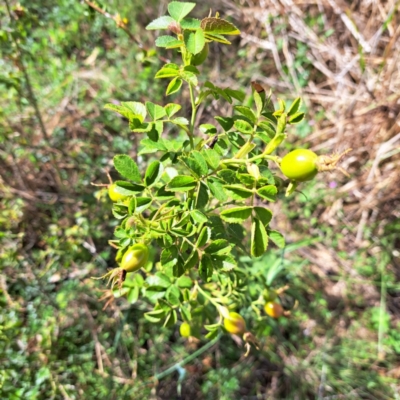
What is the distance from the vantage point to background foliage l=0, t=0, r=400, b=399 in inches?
88.3

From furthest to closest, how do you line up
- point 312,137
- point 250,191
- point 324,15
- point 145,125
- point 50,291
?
point 324,15
point 312,137
point 50,291
point 145,125
point 250,191

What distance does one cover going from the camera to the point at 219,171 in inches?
37.8

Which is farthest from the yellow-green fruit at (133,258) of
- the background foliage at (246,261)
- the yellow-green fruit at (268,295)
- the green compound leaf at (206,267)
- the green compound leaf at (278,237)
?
the background foliage at (246,261)

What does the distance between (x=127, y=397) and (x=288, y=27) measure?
305cm

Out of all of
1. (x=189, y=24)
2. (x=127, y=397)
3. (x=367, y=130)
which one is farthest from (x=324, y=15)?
(x=127, y=397)

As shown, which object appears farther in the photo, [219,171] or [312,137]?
[312,137]

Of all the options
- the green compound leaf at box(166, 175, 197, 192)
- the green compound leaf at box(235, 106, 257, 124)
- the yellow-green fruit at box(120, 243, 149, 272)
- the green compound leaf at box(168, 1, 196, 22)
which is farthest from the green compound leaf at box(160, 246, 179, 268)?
the green compound leaf at box(168, 1, 196, 22)

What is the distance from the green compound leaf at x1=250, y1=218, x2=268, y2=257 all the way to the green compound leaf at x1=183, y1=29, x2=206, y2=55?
1.47 ft

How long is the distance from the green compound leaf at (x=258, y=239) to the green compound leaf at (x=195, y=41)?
447 millimetres

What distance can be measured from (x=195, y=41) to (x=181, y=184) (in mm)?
352

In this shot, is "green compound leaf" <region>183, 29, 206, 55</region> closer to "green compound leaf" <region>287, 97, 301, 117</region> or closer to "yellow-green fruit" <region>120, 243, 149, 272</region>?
"green compound leaf" <region>287, 97, 301, 117</region>

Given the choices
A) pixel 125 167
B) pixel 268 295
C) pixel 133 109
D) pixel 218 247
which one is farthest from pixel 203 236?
pixel 268 295

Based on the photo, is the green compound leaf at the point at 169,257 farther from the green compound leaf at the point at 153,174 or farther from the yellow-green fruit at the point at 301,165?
the yellow-green fruit at the point at 301,165

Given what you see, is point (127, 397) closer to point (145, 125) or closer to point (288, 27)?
point (145, 125)
